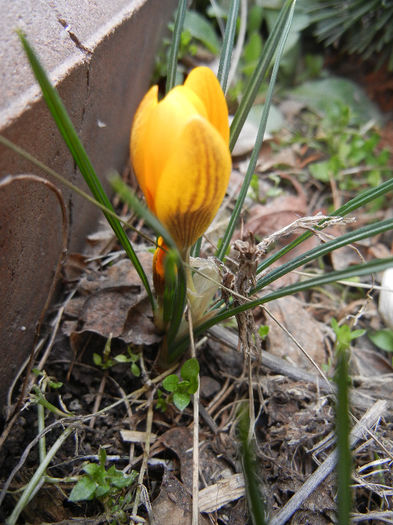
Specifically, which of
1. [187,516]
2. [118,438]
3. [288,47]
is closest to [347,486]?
[187,516]

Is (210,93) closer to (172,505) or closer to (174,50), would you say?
(174,50)

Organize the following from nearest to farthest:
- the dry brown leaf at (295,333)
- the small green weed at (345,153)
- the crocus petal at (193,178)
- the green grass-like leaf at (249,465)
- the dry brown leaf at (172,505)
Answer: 1. the green grass-like leaf at (249,465)
2. the crocus petal at (193,178)
3. the dry brown leaf at (172,505)
4. the dry brown leaf at (295,333)
5. the small green weed at (345,153)

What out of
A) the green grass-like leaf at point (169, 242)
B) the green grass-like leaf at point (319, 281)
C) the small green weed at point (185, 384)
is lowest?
the small green weed at point (185, 384)

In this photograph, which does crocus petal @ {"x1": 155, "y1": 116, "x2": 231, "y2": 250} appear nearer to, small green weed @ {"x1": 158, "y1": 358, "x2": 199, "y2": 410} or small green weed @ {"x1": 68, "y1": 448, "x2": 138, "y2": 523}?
small green weed @ {"x1": 158, "y1": 358, "x2": 199, "y2": 410}

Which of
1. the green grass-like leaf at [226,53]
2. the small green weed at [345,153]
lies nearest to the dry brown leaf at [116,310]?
the green grass-like leaf at [226,53]

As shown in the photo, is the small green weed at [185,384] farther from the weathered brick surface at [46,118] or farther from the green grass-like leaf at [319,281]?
the weathered brick surface at [46,118]

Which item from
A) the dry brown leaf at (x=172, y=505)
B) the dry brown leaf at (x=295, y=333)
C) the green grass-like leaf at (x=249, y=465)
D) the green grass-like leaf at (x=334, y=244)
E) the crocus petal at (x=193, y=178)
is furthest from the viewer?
the dry brown leaf at (x=295, y=333)

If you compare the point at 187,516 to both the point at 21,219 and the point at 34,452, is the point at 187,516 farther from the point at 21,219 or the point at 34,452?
the point at 21,219

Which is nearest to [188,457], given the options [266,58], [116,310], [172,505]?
[172,505]
